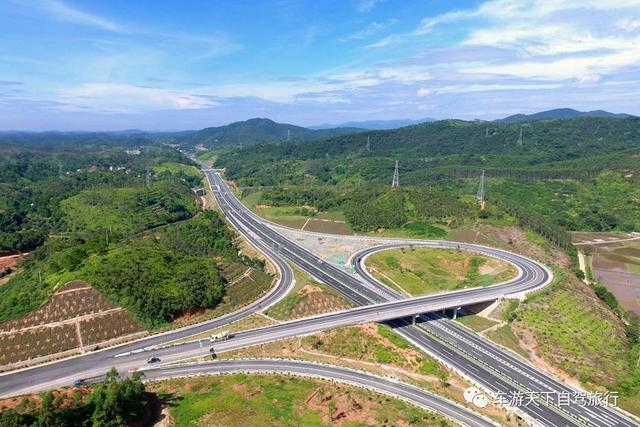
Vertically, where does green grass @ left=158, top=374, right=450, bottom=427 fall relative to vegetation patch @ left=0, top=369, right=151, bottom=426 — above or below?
below

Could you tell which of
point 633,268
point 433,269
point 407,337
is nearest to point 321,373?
point 407,337

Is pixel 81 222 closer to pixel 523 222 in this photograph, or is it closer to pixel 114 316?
pixel 114 316

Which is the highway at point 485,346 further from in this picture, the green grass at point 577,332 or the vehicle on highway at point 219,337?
the vehicle on highway at point 219,337

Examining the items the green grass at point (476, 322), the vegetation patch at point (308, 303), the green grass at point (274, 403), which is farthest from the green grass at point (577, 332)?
the vegetation patch at point (308, 303)

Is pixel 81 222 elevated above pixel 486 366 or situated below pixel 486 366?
above

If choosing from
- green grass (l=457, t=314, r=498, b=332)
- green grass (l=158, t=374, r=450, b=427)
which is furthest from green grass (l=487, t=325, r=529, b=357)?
green grass (l=158, t=374, r=450, b=427)

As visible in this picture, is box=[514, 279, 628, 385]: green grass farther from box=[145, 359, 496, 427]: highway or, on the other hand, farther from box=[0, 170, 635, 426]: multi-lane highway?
box=[145, 359, 496, 427]: highway

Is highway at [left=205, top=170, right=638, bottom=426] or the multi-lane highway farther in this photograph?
the multi-lane highway

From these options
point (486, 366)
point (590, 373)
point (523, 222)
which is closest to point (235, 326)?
point (486, 366)
